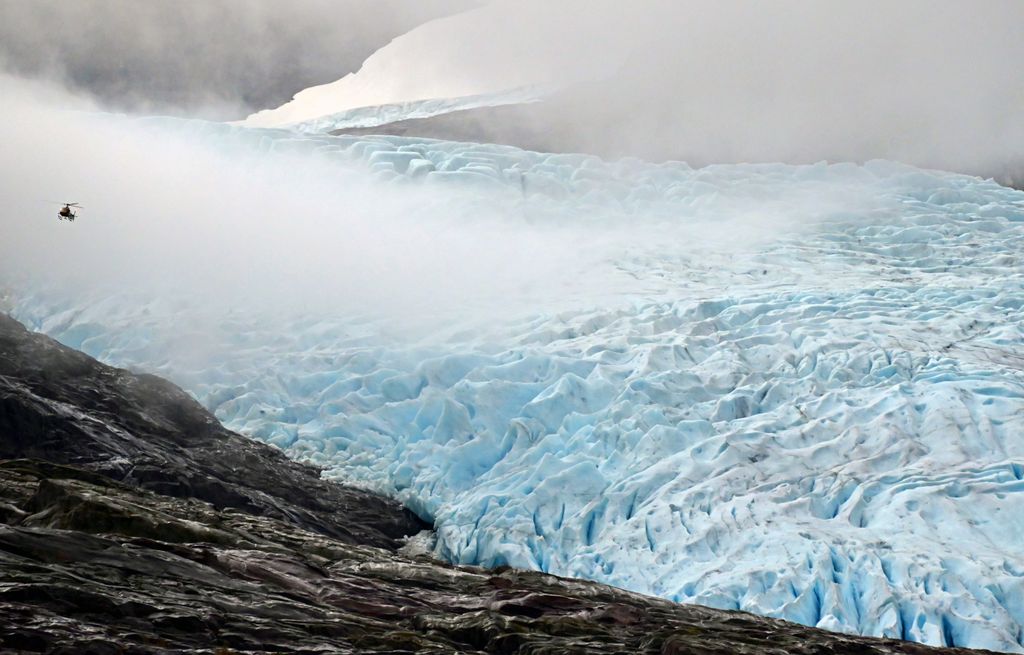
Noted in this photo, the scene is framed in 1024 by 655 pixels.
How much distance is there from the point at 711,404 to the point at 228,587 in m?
8.29

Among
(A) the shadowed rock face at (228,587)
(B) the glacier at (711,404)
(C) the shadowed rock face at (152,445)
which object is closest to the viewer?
(A) the shadowed rock face at (228,587)

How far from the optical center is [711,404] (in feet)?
46.3

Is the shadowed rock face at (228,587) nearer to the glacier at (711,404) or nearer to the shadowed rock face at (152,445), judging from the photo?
the shadowed rock face at (152,445)

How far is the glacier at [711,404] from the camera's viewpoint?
11.2m

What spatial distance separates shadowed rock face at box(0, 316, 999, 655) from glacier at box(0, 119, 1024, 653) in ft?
6.84

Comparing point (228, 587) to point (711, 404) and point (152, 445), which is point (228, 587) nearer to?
point (152, 445)

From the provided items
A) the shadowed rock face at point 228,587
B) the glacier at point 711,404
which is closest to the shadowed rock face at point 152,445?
the shadowed rock face at point 228,587

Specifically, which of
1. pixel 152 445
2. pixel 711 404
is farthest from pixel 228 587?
pixel 711 404

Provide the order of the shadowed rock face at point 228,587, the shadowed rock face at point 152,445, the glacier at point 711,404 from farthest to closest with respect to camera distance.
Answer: the shadowed rock face at point 152,445
the glacier at point 711,404
the shadowed rock face at point 228,587

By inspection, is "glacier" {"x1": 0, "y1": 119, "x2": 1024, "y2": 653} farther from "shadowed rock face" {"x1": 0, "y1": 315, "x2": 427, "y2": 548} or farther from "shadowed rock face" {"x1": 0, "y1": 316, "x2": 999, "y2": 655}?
"shadowed rock face" {"x1": 0, "y1": 316, "x2": 999, "y2": 655}

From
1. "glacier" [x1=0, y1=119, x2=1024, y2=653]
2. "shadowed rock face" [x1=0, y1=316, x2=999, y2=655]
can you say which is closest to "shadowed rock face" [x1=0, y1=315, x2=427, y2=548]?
"shadowed rock face" [x1=0, y1=316, x2=999, y2=655]

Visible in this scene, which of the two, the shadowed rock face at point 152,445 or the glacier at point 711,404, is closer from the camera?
the glacier at point 711,404

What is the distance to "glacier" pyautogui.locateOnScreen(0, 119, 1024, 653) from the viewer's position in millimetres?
11211

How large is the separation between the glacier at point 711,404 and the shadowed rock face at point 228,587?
2.08 metres
